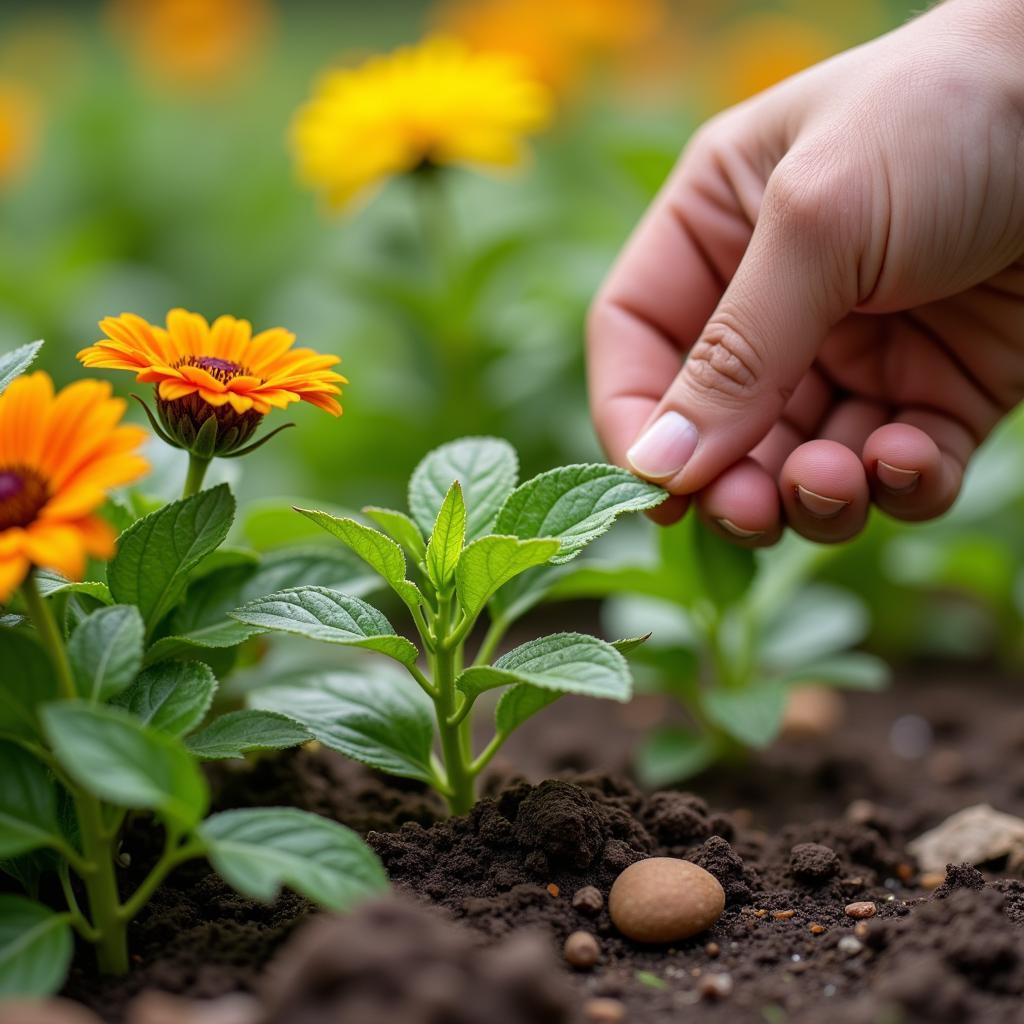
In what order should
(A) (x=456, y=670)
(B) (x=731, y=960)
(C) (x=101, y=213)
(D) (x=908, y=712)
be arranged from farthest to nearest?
Answer: 1. (C) (x=101, y=213)
2. (D) (x=908, y=712)
3. (A) (x=456, y=670)
4. (B) (x=731, y=960)

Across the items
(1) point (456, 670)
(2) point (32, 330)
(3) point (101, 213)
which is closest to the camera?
(1) point (456, 670)

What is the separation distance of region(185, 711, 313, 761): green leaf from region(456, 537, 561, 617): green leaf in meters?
0.19

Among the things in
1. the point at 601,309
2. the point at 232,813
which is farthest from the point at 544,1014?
the point at 601,309

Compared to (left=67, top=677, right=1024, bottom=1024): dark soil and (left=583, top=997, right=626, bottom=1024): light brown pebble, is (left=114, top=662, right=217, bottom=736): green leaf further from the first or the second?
(left=583, top=997, right=626, bottom=1024): light brown pebble

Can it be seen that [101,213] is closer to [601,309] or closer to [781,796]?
[601,309]

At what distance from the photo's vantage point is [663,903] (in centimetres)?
101

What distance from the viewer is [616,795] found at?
49.4 inches

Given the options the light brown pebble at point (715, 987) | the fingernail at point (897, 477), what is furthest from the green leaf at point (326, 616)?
the fingernail at point (897, 477)

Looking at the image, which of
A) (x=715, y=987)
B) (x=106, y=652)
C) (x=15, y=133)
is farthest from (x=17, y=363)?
(x=15, y=133)

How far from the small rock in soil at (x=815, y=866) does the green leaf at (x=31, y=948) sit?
2.22 ft

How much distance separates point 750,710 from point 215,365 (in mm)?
827

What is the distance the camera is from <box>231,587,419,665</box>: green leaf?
1.02 m

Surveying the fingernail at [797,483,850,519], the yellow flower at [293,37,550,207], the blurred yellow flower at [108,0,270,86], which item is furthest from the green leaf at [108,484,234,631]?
the blurred yellow flower at [108,0,270,86]

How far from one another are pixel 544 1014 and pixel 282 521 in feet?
2.46
